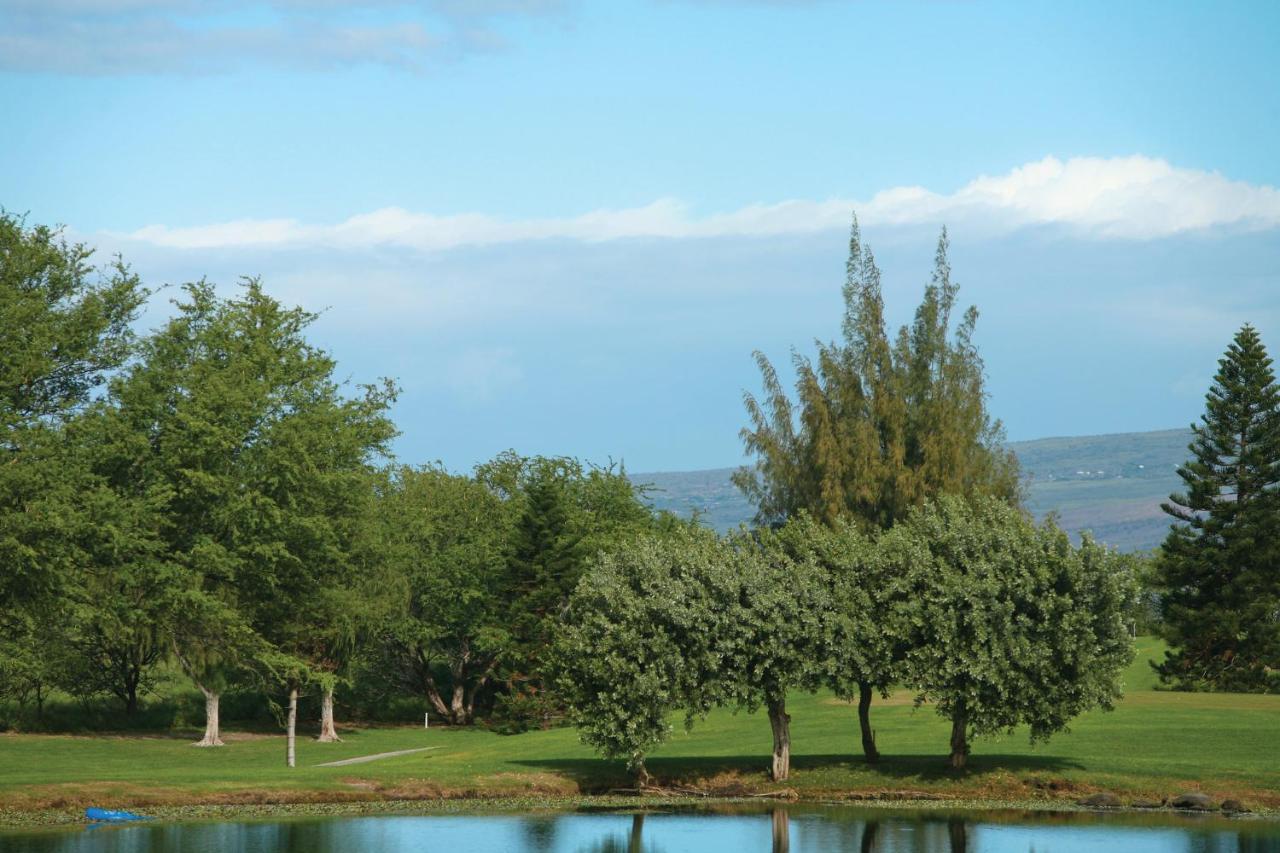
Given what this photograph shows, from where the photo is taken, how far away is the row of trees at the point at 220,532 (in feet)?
172

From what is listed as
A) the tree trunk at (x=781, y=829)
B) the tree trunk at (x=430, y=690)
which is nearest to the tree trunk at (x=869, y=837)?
the tree trunk at (x=781, y=829)

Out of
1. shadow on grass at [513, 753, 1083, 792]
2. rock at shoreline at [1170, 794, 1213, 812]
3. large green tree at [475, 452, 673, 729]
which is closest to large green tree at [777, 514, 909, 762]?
shadow on grass at [513, 753, 1083, 792]

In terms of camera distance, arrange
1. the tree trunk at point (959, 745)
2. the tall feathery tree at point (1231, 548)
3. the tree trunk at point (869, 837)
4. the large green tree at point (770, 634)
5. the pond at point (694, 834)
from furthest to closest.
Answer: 1. the tall feathery tree at point (1231, 548)
2. the tree trunk at point (959, 745)
3. the large green tree at point (770, 634)
4. the pond at point (694, 834)
5. the tree trunk at point (869, 837)

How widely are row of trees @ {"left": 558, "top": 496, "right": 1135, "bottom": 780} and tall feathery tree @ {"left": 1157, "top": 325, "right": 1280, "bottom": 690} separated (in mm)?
37495

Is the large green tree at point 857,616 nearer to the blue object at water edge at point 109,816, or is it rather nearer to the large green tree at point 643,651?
the large green tree at point 643,651

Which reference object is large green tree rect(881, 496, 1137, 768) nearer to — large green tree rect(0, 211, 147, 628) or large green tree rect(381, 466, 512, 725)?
large green tree rect(0, 211, 147, 628)

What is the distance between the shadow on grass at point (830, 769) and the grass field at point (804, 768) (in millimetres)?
69

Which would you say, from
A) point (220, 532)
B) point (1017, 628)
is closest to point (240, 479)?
point (220, 532)

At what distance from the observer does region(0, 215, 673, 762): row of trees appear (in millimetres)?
52500

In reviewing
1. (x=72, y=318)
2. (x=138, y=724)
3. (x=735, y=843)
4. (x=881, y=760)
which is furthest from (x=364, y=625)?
(x=735, y=843)

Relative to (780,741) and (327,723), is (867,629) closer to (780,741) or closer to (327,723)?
(780,741)

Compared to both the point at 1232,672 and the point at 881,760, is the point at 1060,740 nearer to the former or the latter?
the point at 881,760

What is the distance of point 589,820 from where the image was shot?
147ft

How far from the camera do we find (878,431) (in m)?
82.4
